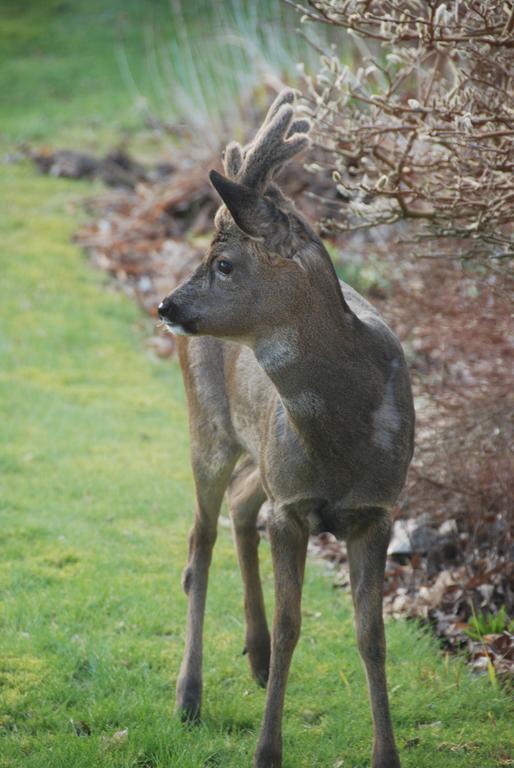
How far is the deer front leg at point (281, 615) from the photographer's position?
4754mm

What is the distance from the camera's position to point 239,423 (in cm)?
543

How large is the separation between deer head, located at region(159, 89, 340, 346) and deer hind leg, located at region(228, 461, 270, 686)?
146cm

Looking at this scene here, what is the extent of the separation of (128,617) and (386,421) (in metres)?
2.49

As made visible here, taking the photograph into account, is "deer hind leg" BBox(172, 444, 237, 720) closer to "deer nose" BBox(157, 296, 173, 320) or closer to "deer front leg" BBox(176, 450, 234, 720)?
"deer front leg" BBox(176, 450, 234, 720)

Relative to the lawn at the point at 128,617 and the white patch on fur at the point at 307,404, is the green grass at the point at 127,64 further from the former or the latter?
the white patch on fur at the point at 307,404

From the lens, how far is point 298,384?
4438 millimetres

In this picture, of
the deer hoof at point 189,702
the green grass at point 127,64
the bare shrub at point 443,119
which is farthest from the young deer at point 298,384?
the green grass at point 127,64

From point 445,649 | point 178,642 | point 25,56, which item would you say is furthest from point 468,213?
point 25,56

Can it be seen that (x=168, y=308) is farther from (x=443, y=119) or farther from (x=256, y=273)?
(x=443, y=119)

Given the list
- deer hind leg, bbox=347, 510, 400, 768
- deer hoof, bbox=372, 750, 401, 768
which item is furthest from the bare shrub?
deer hoof, bbox=372, 750, 401, 768

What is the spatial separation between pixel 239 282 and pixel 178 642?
2548 millimetres

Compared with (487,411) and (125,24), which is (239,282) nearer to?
(487,411)

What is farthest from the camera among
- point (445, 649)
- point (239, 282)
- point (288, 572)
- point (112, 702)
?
point (445, 649)

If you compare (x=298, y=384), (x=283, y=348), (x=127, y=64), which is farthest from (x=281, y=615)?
(x=127, y=64)
